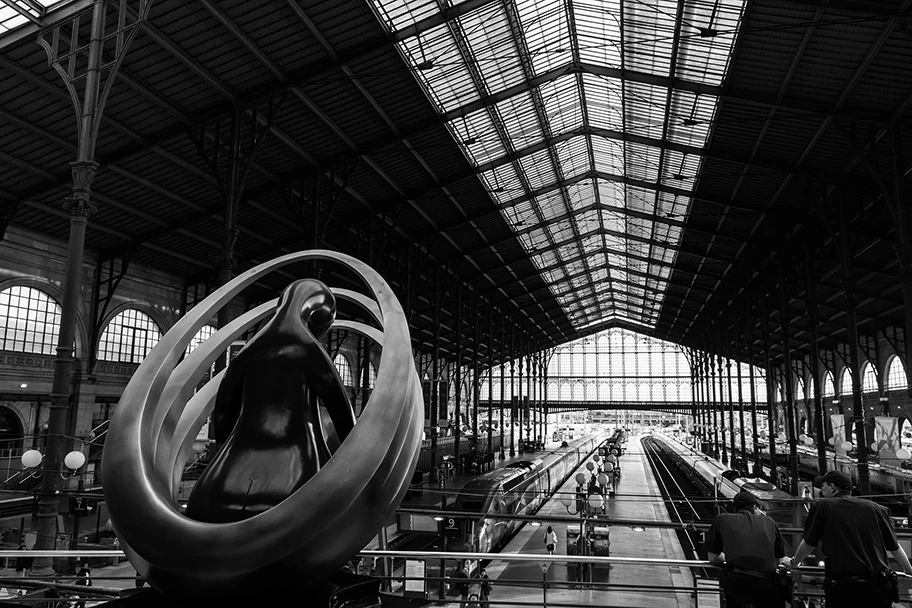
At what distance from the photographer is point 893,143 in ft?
51.0

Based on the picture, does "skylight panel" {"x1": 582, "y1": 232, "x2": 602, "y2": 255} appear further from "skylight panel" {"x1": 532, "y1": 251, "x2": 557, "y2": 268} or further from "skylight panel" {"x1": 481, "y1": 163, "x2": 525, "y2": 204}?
"skylight panel" {"x1": 481, "y1": 163, "x2": 525, "y2": 204}

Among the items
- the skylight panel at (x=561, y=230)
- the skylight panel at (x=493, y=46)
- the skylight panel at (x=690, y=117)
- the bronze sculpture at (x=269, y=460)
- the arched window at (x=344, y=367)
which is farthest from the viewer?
the arched window at (x=344, y=367)

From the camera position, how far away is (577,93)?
2402 centimetres

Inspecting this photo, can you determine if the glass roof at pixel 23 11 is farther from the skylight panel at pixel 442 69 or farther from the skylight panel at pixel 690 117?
the skylight panel at pixel 690 117

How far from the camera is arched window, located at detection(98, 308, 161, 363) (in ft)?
91.6

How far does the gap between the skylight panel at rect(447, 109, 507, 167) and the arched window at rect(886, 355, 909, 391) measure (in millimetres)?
29689

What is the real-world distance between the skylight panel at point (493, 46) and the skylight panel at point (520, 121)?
3.83 ft

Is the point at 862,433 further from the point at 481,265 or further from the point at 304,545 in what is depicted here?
the point at 481,265

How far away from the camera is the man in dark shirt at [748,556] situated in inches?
174

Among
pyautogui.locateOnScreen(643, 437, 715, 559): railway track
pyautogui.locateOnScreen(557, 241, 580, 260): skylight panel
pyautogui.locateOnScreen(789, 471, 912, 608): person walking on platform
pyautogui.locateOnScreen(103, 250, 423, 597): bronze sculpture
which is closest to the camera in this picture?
pyautogui.locateOnScreen(103, 250, 423, 597): bronze sculpture

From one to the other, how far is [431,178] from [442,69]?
21.9 ft

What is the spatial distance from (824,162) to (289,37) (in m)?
16.8

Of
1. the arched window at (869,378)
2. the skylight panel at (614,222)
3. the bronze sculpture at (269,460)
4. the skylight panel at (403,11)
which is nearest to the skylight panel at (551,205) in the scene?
the skylight panel at (614,222)

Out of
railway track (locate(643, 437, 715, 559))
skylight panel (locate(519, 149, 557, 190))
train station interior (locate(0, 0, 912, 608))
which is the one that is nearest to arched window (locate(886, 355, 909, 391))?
train station interior (locate(0, 0, 912, 608))
